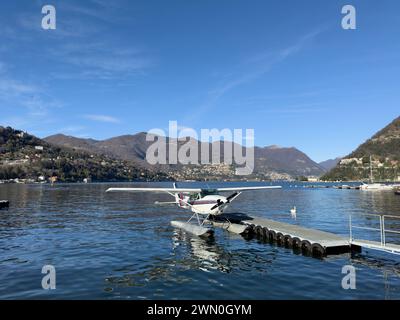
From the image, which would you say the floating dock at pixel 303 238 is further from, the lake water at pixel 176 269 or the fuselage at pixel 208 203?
the fuselage at pixel 208 203

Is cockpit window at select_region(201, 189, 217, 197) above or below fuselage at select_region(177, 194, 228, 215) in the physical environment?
above

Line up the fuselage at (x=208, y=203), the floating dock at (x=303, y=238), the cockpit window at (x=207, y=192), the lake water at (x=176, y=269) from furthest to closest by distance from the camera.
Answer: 1. the cockpit window at (x=207, y=192)
2. the fuselage at (x=208, y=203)
3. the floating dock at (x=303, y=238)
4. the lake water at (x=176, y=269)

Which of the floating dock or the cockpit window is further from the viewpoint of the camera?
the cockpit window

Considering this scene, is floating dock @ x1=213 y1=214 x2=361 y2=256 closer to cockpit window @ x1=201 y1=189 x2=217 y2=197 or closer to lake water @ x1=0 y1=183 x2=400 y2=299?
lake water @ x1=0 y1=183 x2=400 y2=299

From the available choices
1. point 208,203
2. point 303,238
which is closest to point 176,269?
point 303,238

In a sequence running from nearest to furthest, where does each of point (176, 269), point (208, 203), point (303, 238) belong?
point (176, 269), point (303, 238), point (208, 203)

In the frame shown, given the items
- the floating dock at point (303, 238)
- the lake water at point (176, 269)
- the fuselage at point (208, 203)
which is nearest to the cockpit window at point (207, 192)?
the fuselage at point (208, 203)

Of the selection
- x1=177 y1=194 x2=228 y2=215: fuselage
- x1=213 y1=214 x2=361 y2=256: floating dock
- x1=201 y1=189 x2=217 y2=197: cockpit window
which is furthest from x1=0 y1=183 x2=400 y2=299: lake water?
x1=201 y1=189 x2=217 y2=197: cockpit window

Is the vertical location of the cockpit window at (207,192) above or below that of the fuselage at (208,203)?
above

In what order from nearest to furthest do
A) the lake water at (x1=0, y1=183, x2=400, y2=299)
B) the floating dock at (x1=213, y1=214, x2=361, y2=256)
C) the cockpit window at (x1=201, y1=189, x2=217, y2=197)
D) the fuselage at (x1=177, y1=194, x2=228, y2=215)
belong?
the lake water at (x1=0, y1=183, x2=400, y2=299) → the floating dock at (x1=213, y1=214, x2=361, y2=256) → the fuselage at (x1=177, y1=194, x2=228, y2=215) → the cockpit window at (x1=201, y1=189, x2=217, y2=197)

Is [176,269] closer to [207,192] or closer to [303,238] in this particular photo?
[303,238]
